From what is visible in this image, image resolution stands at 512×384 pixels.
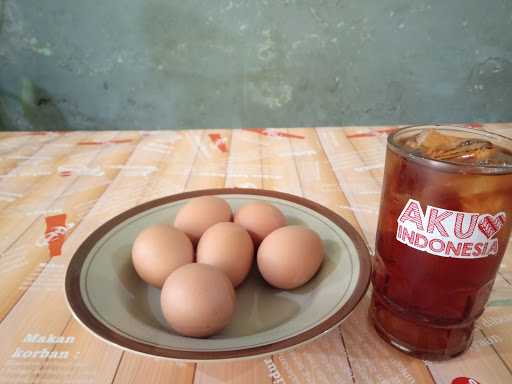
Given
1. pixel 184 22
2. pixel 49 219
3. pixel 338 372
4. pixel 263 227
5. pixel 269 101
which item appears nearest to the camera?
pixel 338 372

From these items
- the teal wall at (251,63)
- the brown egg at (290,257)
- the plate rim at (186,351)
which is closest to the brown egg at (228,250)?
the brown egg at (290,257)

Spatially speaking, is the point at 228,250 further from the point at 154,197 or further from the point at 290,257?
the point at 154,197

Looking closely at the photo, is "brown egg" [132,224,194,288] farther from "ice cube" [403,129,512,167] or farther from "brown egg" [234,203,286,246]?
"ice cube" [403,129,512,167]

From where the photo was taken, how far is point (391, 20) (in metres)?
2.14

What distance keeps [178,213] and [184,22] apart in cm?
177

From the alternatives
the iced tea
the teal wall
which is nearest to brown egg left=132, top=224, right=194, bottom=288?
the iced tea

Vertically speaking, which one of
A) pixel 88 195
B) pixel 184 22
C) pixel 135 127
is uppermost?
pixel 184 22

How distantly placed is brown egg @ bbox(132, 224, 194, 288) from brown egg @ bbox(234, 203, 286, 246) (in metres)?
0.09

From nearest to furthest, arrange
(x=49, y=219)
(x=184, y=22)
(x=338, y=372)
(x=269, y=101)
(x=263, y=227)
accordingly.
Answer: (x=338, y=372), (x=263, y=227), (x=49, y=219), (x=184, y=22), (x=269, y=101)

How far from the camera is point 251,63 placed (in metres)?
2.23

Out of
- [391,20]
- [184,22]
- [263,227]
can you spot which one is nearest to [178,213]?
[263,227]

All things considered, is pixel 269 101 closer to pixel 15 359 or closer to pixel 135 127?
pixel 135 127

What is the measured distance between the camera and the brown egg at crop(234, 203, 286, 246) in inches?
22.9

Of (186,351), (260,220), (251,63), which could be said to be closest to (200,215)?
(260,220)
